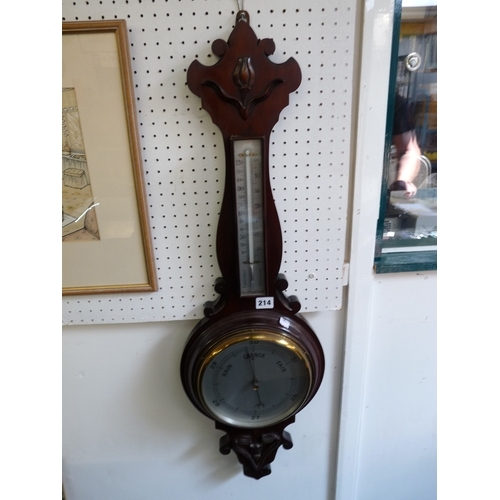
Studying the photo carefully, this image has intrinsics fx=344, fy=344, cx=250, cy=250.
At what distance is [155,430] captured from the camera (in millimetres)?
998

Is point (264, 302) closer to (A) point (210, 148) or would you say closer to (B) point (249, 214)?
(B) point (249, 214)

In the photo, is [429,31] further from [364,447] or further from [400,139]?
[364,447]

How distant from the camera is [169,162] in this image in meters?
0.77

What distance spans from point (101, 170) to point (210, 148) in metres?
0.25

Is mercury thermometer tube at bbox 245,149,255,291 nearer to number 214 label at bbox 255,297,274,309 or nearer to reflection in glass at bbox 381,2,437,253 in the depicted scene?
number 214 label at bbox 255,297,274,309

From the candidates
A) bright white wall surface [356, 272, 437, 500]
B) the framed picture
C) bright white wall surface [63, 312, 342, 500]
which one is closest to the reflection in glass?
bright white wall surface [356, 272, 437, 500]

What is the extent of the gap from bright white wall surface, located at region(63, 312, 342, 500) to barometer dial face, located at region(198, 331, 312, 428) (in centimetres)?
14

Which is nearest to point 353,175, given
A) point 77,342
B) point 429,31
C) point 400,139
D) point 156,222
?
point 400,139

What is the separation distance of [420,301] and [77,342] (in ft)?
3.04

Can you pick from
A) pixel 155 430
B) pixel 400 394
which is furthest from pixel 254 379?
pixel 400 394

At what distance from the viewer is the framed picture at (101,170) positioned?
70 centimetres

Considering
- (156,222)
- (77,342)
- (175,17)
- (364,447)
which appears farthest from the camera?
(364,447)

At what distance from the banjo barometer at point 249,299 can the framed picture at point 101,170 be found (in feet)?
0.54

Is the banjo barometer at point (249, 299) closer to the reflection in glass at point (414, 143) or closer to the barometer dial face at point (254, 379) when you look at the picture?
the barometer dial face at point (254, 379)
